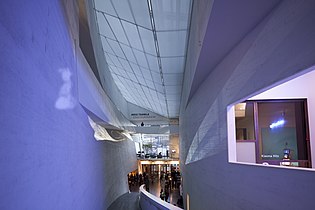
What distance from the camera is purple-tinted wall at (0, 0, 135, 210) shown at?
2141 mm

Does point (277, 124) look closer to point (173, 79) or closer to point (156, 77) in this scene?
point (173, 79)

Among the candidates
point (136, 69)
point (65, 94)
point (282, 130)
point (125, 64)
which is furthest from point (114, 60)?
point (65, 94)

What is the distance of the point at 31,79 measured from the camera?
2.71 m

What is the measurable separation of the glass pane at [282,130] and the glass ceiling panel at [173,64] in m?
5.29

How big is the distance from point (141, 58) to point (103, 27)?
7.65 ft

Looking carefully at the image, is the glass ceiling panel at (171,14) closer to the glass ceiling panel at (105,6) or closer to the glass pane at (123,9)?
the glass pane at (123,9)

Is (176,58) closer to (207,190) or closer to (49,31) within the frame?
(207,190)

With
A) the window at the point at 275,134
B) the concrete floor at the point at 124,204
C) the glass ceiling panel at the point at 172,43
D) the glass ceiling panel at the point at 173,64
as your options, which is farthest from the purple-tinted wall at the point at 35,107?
the concrete floor at the point at 124,204

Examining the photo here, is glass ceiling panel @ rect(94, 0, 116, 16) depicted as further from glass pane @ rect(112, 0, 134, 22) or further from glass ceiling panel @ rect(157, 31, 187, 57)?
glass ceiling panel @ rect(157, 31, 187, 57)

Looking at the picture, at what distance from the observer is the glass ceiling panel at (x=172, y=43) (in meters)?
8.99

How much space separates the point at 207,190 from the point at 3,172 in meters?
6.42

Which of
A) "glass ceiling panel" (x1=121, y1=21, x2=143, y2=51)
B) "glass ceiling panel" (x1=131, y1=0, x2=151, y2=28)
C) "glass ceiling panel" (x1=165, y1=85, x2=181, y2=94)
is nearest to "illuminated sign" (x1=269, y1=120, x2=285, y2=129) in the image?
"glass ceiling panel" (x1=131, y1=0, x2=151, y2=28)

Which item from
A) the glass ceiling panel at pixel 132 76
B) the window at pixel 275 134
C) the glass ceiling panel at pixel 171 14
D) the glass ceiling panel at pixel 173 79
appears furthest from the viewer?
the glass ceiling panel at pixel 132 76

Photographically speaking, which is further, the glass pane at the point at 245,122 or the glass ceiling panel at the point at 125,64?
the glass ceiling panel at the point at 125,64
